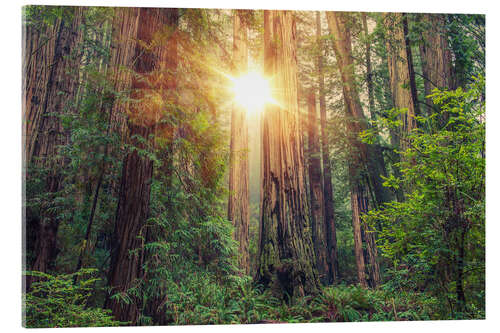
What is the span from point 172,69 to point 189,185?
4.56ft

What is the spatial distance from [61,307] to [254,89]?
3.64 metres

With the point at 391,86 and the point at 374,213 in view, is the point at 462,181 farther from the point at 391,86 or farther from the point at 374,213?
the point at 391,86

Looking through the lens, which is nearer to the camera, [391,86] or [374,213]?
[374,213]

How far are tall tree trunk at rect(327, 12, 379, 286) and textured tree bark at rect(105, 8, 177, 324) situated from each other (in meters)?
3.41

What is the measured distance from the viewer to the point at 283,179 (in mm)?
3924

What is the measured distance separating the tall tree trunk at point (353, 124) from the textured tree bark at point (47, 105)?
432cm

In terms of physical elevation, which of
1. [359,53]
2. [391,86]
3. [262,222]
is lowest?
[262,222]

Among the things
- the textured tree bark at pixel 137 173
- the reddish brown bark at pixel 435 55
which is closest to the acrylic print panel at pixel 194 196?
the textured tree bark at pixel 137 173

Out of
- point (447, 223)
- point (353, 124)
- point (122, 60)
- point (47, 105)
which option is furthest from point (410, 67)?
point (47, 105)

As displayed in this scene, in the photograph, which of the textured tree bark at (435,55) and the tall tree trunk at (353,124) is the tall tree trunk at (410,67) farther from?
the tall tree trunk at (353,124)

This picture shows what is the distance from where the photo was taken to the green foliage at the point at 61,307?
10.5 ft

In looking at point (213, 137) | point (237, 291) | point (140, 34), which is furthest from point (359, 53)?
point (237, 291)

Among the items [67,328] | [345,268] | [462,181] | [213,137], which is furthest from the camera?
[345,268]

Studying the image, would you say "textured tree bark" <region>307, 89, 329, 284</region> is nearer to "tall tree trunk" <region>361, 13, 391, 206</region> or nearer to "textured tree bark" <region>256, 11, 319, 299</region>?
"tall tree trunk" <region>361, 13, 391, 206</region>
